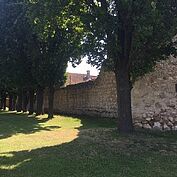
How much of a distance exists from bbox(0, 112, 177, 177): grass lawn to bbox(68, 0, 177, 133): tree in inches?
87.1

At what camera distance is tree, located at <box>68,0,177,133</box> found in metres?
13.2

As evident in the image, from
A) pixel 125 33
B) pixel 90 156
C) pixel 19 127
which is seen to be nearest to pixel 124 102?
pixel 125 33

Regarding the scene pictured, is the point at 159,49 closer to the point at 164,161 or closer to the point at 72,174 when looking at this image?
the point at 164,161

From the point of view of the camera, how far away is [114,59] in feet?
51.8

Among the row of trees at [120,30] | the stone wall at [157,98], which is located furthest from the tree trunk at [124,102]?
the stone wall at [157,98]

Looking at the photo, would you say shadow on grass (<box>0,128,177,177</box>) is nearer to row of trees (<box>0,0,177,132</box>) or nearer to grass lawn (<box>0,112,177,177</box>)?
grass lawn (<box>0,112,177,177</box>)

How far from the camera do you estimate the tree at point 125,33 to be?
43.5 feet

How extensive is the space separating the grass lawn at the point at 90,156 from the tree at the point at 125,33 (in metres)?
2.21

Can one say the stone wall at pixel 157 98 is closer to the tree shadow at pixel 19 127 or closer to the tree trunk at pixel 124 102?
the tree shadow at pixel 19 127

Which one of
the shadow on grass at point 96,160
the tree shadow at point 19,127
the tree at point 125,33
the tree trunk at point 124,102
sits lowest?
the shadow on grass at point 96,160

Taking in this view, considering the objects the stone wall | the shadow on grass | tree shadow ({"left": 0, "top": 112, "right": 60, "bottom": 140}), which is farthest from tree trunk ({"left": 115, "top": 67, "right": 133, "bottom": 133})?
the stone wall

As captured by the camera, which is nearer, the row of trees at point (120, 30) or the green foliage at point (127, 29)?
the green foliage at point (127, 29)

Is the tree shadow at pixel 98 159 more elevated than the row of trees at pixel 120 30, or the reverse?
the row of trees at pixel 120 30

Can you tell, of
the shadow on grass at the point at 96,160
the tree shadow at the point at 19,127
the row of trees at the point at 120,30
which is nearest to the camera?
the shadow on grass at the point at 96,160
